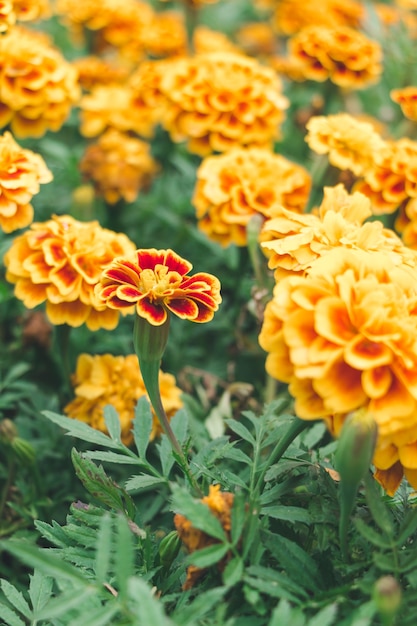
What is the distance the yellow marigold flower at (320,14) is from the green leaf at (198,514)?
6.20 feet

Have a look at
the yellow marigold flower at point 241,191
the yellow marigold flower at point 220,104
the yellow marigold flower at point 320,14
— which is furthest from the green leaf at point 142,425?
the yellow marigold flower at point 320,14

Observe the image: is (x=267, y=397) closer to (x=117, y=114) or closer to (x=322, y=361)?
(x=322, y=361)

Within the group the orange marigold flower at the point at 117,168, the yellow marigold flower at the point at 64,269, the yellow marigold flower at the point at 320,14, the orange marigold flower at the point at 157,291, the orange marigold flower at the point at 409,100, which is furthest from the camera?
the yellow marigold flower at the point at 320,14

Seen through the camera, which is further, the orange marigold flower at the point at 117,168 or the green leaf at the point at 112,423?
the orange marigold flower at the point at 117,168

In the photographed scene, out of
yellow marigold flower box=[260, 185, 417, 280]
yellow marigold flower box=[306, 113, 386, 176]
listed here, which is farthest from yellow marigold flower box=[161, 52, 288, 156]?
yellow marigold flower box=[260, 185, 417, 280]

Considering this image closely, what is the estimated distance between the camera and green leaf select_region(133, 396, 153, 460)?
38.0 inches

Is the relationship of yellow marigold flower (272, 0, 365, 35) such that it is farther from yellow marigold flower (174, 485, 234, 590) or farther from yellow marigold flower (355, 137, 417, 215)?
yellow marigold flower (174, 485, 234, 590)

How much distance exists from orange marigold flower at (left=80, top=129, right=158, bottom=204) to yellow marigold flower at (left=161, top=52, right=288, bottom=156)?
0.18m

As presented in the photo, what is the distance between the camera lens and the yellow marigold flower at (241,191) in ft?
4.35

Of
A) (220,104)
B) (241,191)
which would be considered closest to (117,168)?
(220,104)

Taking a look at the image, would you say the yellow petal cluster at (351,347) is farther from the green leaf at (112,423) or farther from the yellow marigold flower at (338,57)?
the yellow marigold flower at (338,57)

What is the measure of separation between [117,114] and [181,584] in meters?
1.32

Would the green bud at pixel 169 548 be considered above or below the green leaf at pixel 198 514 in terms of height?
below

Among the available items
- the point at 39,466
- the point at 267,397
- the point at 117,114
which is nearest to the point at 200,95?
the point at 117,114
